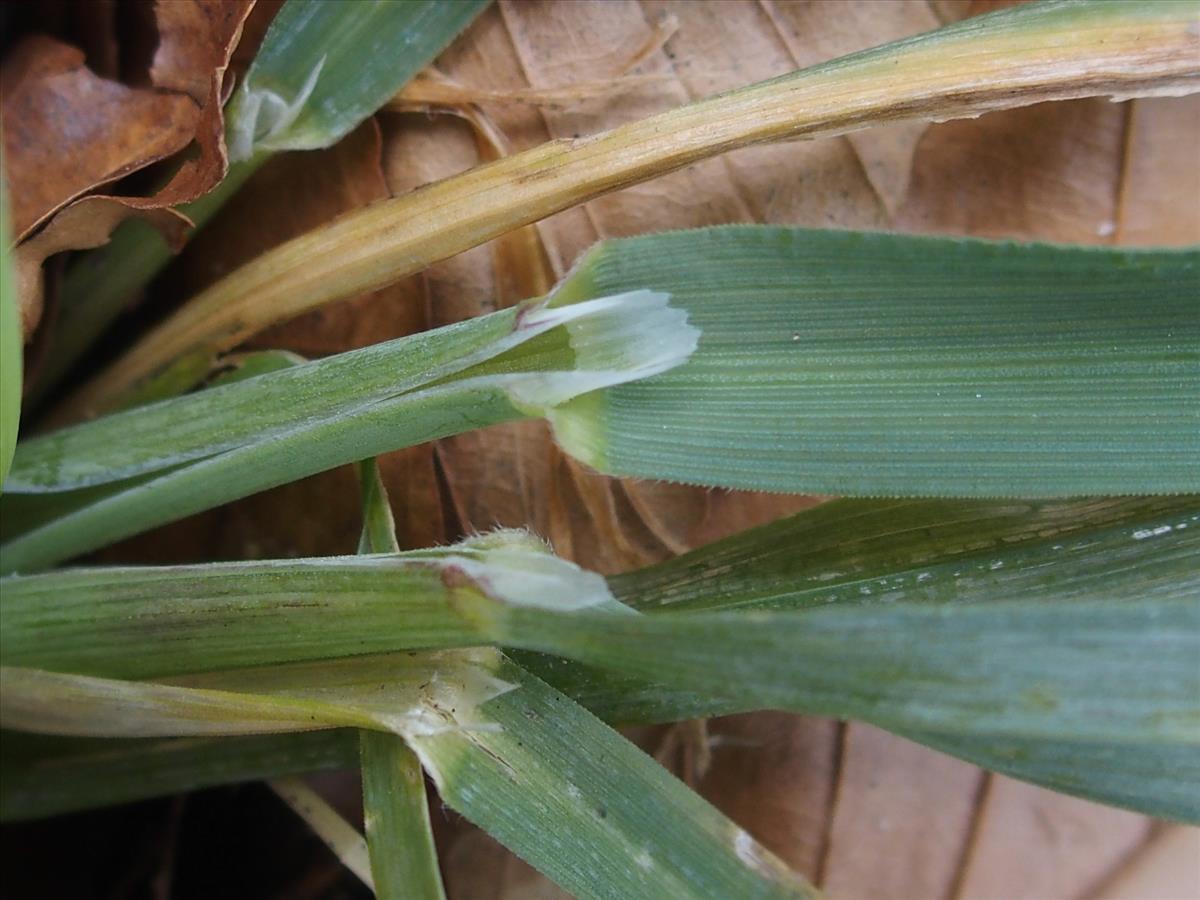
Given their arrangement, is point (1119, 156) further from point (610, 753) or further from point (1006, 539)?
point (610, 753)

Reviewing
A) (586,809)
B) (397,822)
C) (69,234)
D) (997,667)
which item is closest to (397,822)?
(397,822)

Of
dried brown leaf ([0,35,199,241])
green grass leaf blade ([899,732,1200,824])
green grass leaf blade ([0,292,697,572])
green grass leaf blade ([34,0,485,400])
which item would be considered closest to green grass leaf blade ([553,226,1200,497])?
green grass leaf blade ([0,292,697,572])

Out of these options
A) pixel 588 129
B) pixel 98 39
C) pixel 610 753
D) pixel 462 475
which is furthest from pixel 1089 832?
pixel 98 39

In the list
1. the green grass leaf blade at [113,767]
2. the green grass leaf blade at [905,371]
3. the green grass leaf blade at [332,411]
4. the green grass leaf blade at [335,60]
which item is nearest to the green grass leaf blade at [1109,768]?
the green grass leaf blade at [905,371]

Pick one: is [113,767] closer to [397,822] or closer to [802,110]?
[397,822]

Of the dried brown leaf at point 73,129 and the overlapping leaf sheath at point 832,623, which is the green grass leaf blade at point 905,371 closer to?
the overlapping leaf sheath at point 832,623

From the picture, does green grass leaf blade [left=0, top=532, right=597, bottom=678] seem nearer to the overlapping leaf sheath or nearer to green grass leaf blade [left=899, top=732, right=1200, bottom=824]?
the overlapping leaf sheath
